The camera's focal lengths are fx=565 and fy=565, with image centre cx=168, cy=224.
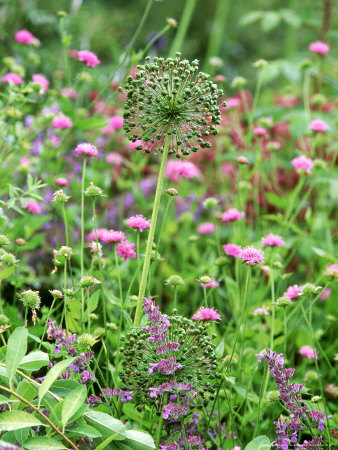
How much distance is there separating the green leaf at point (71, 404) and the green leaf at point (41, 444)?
28 mm

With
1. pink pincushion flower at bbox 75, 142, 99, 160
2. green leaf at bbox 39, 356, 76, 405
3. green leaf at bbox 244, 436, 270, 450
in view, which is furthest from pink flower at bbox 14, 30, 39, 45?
green leaf at bbox 244, 436, 270, 450

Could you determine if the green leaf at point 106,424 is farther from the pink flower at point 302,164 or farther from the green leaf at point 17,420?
the pink flower at point 302,164

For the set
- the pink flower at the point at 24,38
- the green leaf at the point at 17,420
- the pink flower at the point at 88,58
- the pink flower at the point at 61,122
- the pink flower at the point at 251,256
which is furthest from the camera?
the pink flower at the point at 24,38

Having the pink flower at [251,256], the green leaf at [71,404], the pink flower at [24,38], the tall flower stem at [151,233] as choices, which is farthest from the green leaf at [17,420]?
the pink flower at [24,38]

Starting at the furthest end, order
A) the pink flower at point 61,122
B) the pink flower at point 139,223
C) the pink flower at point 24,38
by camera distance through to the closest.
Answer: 1. the pink flower at point 24,38
2. the pink flower at point 61,122
3. the pink flower at point 139,223

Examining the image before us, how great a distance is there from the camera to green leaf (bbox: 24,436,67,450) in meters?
0.76

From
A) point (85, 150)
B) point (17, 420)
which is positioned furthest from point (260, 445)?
point (85, 150)

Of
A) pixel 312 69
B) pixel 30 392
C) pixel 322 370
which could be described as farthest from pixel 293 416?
pixel 312 69

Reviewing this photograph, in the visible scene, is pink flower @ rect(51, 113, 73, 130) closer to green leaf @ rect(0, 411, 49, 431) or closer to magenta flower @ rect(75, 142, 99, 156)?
magenta flower @ rect(75, 142, 99, 156)

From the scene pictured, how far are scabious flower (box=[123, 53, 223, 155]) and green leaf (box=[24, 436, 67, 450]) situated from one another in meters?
0.47

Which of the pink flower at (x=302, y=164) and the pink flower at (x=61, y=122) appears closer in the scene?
the pink flower at (x=302, y=164)

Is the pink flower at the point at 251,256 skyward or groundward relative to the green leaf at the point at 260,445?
skyward

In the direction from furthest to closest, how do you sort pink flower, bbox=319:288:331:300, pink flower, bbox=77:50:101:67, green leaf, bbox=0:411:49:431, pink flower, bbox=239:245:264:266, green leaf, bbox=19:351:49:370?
pink flower, bbox=319:288:331:300, pink flower, bbox=77:50:101:67, pink flower, bbox=239:245:264:266, green leaf, bbox=19:351:49:370, green leaf, bbox=0:411:49:431

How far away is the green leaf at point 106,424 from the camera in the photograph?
84 centimetres
